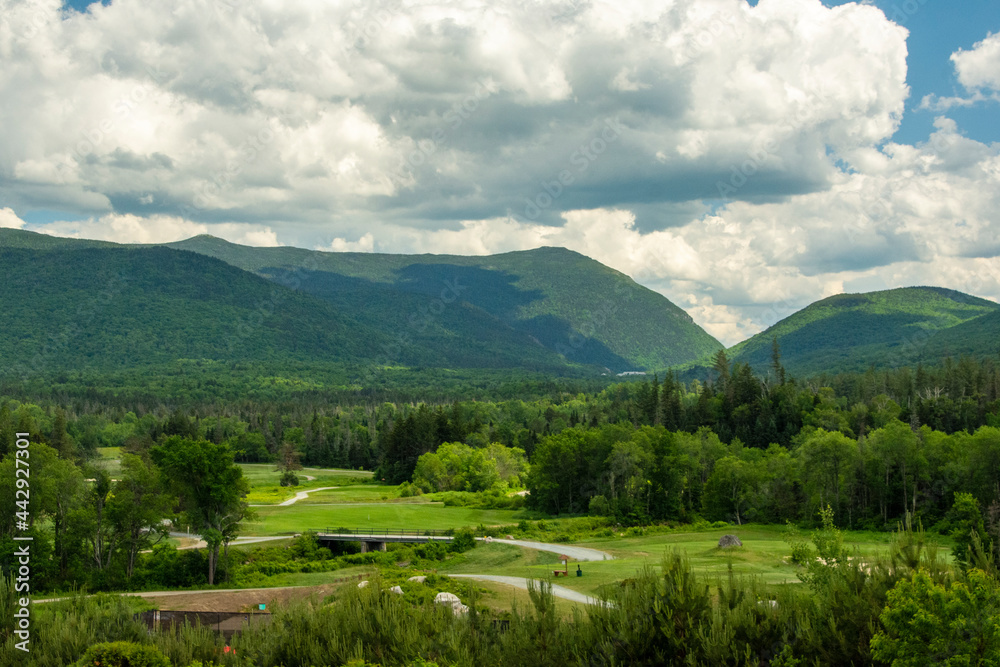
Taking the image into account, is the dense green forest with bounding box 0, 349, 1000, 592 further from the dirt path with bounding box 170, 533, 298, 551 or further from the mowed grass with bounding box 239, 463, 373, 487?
the dirt path with bounding box 170, 533, 298, 551

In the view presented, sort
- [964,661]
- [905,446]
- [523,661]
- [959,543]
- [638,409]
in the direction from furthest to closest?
[638,409]
[905,446]
[959,543]
[523,661]
[964,661]

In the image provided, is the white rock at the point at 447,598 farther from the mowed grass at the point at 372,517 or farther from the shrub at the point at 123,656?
the mowed grass at the point at 372,517

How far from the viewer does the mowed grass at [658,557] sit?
47.9 meters

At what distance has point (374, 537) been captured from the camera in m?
73.4

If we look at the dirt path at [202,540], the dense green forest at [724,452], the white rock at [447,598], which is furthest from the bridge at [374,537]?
the white rock at [447,598]

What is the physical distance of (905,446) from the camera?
8544cm

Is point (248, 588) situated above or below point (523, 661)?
below

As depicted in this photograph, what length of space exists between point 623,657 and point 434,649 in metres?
6.64

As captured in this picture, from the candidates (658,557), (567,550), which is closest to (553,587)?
(658,557)

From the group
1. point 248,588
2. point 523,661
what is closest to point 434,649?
point 523,661

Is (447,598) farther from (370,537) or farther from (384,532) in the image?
(384,532)

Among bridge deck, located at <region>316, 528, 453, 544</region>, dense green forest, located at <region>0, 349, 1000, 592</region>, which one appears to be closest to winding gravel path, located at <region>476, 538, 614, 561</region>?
bridge deck, located at <region>316, 528, 453, 544</region>

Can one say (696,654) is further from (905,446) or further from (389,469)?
(389,469)

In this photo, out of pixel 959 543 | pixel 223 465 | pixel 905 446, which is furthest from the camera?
pixel 905 446
